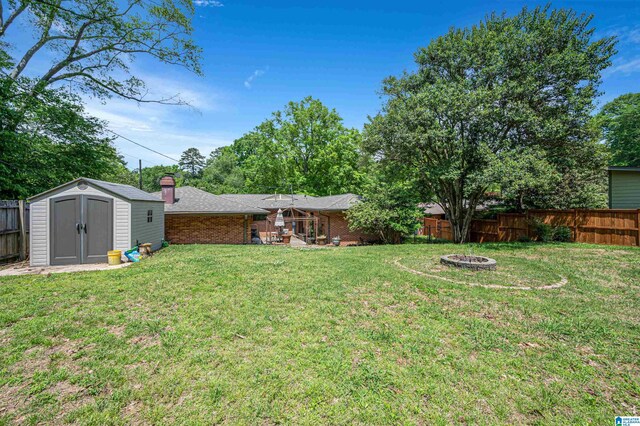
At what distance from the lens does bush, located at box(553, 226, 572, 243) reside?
12703mm

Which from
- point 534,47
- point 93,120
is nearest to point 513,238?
point 534,47

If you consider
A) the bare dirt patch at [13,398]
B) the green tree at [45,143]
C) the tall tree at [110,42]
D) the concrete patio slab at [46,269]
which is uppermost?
the tall tree at [110,42]

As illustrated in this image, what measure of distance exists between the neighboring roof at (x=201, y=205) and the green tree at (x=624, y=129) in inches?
1519

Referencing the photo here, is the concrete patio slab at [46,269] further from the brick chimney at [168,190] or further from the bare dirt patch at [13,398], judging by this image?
the brick chimney at [168,190]

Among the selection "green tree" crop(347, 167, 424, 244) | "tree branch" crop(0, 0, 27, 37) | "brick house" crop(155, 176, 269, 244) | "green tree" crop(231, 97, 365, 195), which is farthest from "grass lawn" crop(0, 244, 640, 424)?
"green tree" crop(231, 97, 365, 195)

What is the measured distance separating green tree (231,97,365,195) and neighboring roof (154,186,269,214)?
15494 mm

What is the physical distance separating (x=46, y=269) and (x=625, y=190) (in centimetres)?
2357

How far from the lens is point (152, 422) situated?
2375 millimetres

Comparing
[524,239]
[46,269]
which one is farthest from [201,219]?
[524,239]

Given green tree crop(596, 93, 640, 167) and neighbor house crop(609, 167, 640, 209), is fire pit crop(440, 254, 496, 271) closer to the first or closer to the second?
neighbor house crop(609, 167, 640, 209)

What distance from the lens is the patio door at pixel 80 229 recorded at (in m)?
8.22

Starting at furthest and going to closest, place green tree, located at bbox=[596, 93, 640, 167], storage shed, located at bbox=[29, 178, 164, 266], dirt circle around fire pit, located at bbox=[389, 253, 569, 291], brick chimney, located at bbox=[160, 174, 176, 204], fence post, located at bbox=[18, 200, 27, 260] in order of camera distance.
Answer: green tree, located at bbox=[596, 93, 640, 167], brick chimney, located at bbox=[160, 174, 176, 204], fence post, located at bbox=[18, 200, 27, 260], storage shed, located at bbox=[29, 178, 164, 266], dirt circle around fire pit, located at bbox=[389, 253, 569, 291]

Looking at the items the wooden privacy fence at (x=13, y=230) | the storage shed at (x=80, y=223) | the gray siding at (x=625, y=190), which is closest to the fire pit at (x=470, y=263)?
the storage shed at (x=80, y=223)

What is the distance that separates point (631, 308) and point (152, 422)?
7.52 metres
